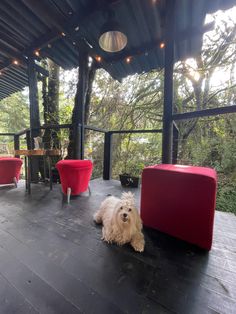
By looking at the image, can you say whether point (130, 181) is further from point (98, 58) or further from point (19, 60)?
point (19, 60)

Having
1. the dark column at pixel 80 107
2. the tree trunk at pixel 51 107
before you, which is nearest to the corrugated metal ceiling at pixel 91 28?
the dark column at pixel 80 107

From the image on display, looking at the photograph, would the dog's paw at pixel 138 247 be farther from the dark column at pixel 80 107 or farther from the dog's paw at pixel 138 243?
the dark column at pixel 80 107

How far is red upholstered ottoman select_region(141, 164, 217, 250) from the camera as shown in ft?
4.03

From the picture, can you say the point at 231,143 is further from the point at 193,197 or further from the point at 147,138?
the point at 193,197

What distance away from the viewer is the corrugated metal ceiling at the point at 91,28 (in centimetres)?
214

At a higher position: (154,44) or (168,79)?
(154,44)

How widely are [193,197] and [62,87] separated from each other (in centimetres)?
506

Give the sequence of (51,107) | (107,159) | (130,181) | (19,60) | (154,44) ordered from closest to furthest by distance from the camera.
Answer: (154,44) < (130,181) < (19,60) < (107,159) < (51,107)

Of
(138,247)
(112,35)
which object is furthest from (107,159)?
(138,247)

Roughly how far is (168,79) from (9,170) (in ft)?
10.2

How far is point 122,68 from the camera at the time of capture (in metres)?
3.55

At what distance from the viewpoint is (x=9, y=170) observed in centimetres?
294

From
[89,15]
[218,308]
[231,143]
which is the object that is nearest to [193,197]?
[218,308]

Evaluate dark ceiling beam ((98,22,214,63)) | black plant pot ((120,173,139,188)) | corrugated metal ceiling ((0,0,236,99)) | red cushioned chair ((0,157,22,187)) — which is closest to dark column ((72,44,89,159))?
corrugated metal ceiling ((0,0,236,99))
